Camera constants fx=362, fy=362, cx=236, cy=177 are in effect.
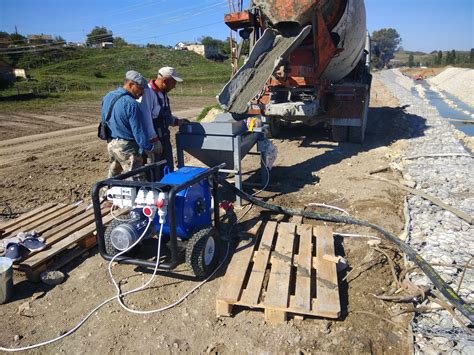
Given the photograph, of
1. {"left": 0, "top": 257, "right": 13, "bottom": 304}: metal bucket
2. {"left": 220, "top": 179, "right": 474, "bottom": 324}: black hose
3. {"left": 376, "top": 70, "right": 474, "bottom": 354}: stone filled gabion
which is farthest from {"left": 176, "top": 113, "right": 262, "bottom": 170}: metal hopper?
{"left": 0, "top": 257, "right": 13, "bottom": 304}: metal bucket

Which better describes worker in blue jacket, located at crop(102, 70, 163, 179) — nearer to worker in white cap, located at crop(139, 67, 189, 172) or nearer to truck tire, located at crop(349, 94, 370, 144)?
worker in white cap, located at crop(139, 67, 189, 172)

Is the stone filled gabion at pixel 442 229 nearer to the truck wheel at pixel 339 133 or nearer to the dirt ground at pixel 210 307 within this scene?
the dirt ground at pixel 210 307

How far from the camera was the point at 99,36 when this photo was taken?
76.5 m

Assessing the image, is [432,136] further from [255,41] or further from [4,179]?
[4,179]

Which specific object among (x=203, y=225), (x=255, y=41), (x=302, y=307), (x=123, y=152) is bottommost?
(x=302, y=307)

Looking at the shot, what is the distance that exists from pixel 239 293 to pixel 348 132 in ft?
23.0

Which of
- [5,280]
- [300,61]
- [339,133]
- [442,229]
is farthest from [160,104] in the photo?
[339,133]

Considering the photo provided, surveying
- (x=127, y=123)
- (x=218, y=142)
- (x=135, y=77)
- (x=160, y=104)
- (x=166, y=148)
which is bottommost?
(x=166, y=148)

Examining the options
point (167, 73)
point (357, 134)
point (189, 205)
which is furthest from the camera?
point (357, 134)

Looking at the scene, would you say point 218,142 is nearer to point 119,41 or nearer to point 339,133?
point 339,133

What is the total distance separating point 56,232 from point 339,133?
7.16 m

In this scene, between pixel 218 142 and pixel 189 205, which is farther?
pixel 218 142

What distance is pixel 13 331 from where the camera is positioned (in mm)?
3344

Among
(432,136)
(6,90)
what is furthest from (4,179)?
(6,90)
